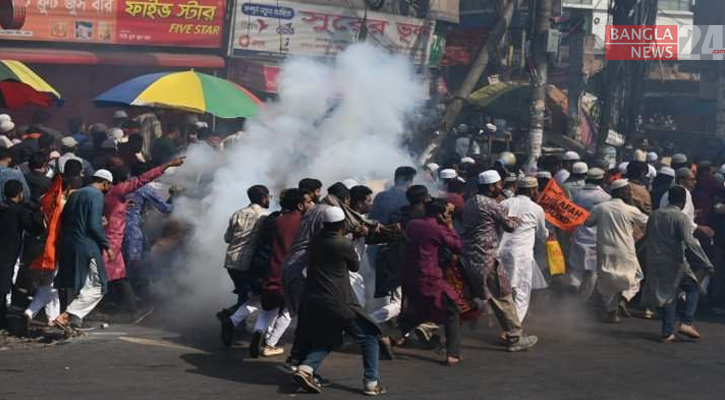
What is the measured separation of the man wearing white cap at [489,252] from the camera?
10.4m

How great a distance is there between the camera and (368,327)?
8.67 metres

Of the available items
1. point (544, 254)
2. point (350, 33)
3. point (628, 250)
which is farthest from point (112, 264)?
point (350, 33)

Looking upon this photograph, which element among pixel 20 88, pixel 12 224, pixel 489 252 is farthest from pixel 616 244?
pixel 20 88

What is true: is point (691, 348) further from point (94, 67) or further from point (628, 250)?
point (94, 67)

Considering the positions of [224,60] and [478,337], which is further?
[224,60]

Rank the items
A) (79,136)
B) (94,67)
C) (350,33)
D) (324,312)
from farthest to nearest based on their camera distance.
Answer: (350,33) < (94,67) < (79,136) < (324,312)

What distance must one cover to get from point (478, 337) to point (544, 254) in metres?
1.58

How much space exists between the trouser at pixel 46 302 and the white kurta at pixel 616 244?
564 centimetres

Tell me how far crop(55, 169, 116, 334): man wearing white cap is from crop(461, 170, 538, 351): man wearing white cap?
3368mm

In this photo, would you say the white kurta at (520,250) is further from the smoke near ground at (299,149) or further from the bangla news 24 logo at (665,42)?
the bangla news 24 logo at (665,42)

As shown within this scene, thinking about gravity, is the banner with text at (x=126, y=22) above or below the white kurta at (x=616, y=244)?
above

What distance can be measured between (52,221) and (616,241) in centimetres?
586

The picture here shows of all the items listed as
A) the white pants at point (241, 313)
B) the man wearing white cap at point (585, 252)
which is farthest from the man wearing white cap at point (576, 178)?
the white pants at point (241, 313)

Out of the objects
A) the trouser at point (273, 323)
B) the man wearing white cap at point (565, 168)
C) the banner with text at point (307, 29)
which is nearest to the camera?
the trouser at point (273, 323)
